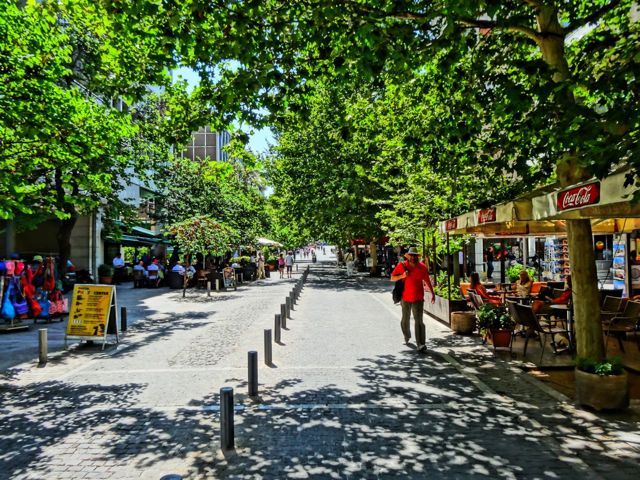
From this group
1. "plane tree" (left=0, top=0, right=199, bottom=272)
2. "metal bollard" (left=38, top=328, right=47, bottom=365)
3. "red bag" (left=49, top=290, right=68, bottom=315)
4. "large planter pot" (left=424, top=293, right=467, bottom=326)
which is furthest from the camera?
"red bag" (left=49, top=290, right=68, bottom=315)

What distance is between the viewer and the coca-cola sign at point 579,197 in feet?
17.8

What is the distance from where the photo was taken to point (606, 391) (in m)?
5.86

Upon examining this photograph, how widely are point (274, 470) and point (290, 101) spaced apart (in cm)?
647

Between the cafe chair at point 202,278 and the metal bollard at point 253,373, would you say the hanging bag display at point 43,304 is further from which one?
the cafe chair at point 202,278

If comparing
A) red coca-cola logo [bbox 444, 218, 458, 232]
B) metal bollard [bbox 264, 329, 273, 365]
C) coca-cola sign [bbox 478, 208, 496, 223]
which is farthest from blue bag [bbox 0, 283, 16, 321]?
coca-cola sign [bbox 478, 208, 496, 223]

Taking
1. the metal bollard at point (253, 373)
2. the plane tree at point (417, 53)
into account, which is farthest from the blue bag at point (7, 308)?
the metal bollard at point (253, 373)

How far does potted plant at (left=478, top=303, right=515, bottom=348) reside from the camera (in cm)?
925

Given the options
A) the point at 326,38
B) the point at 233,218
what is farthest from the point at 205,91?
the point at 233,218

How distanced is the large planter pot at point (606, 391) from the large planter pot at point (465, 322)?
5.59 meters

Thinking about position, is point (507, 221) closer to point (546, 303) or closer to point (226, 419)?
point (546, 303)

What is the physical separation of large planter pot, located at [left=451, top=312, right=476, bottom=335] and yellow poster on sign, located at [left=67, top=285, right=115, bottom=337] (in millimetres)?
7912

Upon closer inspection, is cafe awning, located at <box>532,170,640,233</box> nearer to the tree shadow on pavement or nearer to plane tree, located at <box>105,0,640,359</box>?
plane tree, located at <box>105,0,640,359</box>

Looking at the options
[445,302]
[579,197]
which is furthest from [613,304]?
[579,197]

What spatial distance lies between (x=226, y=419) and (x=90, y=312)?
695 cm
